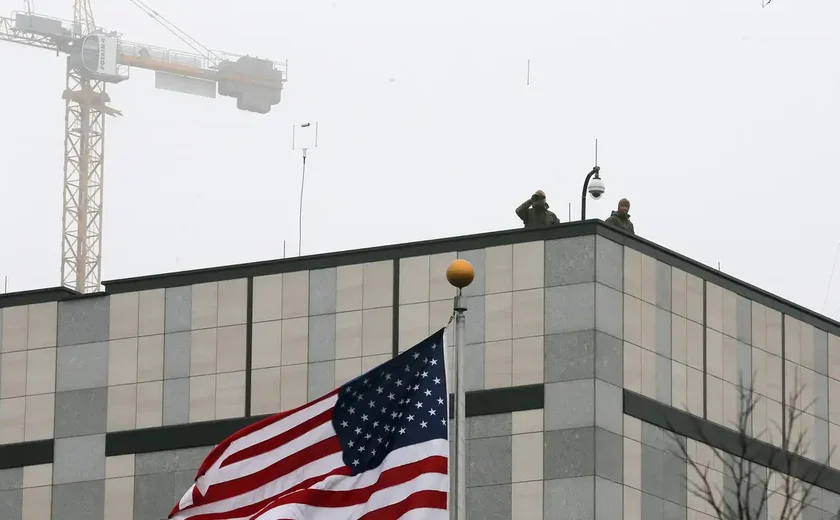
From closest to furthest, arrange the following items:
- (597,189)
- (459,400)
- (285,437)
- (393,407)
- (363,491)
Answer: (459,400) < (363,491) < (393,407) < (285,437) < (597,189)

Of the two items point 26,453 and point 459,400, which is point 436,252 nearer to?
point 26,453

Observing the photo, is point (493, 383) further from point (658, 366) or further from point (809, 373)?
point (809, 373)

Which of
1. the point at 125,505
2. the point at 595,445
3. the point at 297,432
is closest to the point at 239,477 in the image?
→ the point at 297,432

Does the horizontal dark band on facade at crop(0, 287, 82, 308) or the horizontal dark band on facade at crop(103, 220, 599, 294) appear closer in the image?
the horizontal dark band on facade at crop(103, 220, 599, 294)

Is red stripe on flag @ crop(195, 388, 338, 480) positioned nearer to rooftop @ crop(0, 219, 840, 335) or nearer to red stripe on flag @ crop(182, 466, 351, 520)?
red stripe on flag @ crop(182, 466, 351, 520)

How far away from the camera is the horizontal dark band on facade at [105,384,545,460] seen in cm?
5466

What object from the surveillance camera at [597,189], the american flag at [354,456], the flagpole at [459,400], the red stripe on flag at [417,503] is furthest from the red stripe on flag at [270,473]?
the surveillance camera at [597,189]

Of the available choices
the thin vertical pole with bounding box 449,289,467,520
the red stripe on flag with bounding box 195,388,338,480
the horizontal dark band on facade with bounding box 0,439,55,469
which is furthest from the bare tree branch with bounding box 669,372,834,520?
the thin vertical pole with bounding box 449,289,467,520

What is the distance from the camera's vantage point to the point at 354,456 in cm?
3070

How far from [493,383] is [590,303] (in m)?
3.02

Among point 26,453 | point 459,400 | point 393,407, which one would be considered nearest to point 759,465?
point 26,453

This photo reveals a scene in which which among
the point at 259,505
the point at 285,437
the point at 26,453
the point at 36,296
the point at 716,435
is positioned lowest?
the point at 259,505

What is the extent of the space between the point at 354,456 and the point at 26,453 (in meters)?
31.8

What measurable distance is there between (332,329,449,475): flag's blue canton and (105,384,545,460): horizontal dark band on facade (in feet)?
77.3
